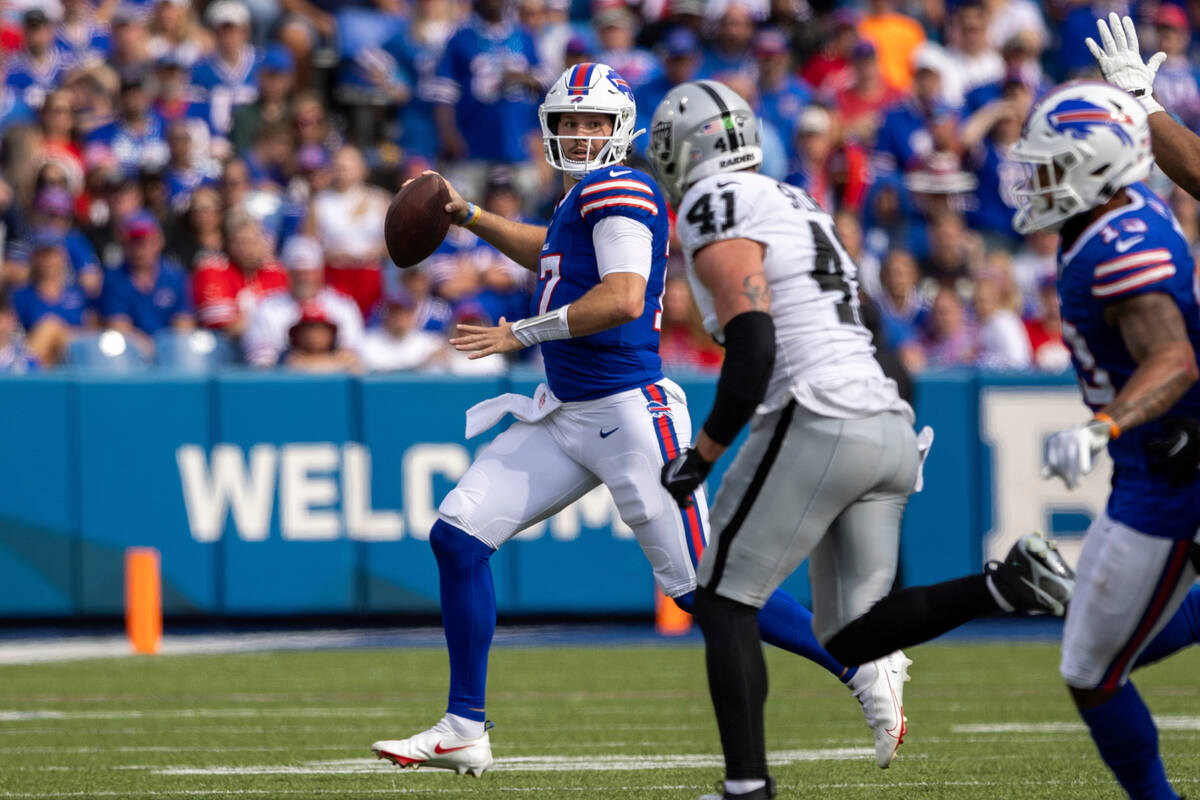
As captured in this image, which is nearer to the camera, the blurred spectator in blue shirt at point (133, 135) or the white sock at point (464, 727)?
the white sock at point (464, 727)

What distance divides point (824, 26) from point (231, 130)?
4.71 m

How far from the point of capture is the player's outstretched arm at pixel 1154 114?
4.93m

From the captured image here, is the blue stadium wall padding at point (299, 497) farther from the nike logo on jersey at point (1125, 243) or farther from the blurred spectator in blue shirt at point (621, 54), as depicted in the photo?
the nike logo on jersey at point (1125, 243)

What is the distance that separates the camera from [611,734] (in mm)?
6508

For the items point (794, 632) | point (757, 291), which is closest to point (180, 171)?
point (794, 632)

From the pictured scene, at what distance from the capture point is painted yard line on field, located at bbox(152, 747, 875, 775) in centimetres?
560

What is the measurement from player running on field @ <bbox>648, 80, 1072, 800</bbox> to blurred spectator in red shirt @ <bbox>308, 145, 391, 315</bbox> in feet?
24.1

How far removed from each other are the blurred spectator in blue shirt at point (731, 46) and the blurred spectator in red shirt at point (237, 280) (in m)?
3.85

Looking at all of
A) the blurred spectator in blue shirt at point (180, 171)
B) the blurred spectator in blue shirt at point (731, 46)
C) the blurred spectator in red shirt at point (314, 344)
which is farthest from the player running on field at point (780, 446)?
the blurred spectator in blue shirt at point (731, 46)

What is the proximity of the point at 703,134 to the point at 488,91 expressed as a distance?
28.2 feet

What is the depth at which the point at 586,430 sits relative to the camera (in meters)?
5.20

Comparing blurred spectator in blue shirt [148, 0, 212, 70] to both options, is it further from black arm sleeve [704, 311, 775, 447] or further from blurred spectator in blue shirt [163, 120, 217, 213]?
black arm sleeve [704, 311, 775, 447]

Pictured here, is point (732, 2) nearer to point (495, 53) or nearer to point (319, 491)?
point (495, 53)

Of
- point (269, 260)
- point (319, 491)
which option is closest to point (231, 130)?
point (269, 260)
